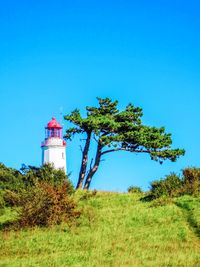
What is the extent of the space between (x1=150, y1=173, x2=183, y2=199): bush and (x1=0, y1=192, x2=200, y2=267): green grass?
5.58 ft

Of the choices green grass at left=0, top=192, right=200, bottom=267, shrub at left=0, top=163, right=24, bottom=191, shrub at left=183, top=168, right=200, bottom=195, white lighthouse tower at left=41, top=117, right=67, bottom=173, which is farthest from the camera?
white lighthouse tower at left=41, top=117, right=67, bottom=173

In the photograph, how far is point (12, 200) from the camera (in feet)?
99.3

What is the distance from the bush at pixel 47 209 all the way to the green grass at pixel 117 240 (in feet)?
2.27

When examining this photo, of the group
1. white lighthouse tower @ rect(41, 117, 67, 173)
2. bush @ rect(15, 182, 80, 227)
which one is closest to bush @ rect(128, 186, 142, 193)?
bush @ rect(15, 182, 80, 227)

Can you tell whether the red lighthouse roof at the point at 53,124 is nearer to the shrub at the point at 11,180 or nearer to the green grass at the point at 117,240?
the shrub at the point at 11,180

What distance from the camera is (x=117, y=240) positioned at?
20.9 metres

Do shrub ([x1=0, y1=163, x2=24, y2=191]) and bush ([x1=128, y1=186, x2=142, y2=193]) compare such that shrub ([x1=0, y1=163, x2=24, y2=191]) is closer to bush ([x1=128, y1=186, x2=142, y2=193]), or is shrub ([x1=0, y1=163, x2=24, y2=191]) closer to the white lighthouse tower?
bush ([x1=128, y1=186, x2=142, y2=193])

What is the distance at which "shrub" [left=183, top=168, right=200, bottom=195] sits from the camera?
97.4 feet

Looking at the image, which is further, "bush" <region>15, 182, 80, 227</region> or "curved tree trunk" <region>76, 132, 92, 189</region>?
"curved tree trunk" <region>76, 132, 92, 189</region>

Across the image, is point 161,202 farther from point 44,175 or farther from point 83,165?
point 83,165

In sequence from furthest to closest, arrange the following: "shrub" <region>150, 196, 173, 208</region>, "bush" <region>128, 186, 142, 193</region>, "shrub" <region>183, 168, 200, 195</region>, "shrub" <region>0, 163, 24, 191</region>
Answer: "bush" <region>128, 186, 142, 193</region>, "shrub" <region>0, 163, 24, 191</region>, "shrub" <region>183, 168, 200, 195</region>, "shrub" <region>150, 196, 173, 208</region>

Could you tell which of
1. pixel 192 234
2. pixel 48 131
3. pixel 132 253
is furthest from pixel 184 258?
pixel 48 131

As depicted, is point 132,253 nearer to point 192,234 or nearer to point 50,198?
point 192,234

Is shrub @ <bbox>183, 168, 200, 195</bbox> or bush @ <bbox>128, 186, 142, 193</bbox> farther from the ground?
bush @ <bbox>128, 186, 142, 193</bbox>
